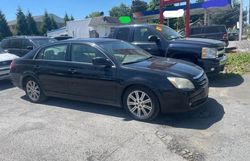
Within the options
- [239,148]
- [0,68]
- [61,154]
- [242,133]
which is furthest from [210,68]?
[0,68]

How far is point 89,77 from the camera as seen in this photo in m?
5.83

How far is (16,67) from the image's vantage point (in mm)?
7285

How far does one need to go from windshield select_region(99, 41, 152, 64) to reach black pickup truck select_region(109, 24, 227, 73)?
1.80m

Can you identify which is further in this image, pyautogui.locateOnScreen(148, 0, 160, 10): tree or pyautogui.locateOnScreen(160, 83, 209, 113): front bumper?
pyautogui.locateOnScreen(148, 0, 160, 10): tree

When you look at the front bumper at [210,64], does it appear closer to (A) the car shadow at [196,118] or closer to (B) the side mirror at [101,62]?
(A) the car shadow at [196,118]

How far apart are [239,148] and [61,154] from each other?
2.63 meters

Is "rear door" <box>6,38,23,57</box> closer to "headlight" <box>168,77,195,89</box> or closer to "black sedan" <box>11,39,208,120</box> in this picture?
"black sedan" <box>11,39,208,120</box>

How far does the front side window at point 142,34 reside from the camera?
8.67 meters

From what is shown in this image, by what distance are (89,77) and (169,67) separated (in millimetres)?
1678

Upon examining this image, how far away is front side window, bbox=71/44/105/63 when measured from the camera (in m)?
5.88

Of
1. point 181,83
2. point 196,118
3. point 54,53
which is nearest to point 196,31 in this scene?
point 54,53

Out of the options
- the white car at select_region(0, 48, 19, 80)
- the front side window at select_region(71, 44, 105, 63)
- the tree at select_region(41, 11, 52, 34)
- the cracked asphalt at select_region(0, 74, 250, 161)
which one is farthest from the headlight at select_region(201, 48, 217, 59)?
the tree at select_region(41, 11, 52, 34)

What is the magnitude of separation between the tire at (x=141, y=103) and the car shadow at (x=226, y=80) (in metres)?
3.23

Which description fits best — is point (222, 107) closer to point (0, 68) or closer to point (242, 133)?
point (242, 133)
